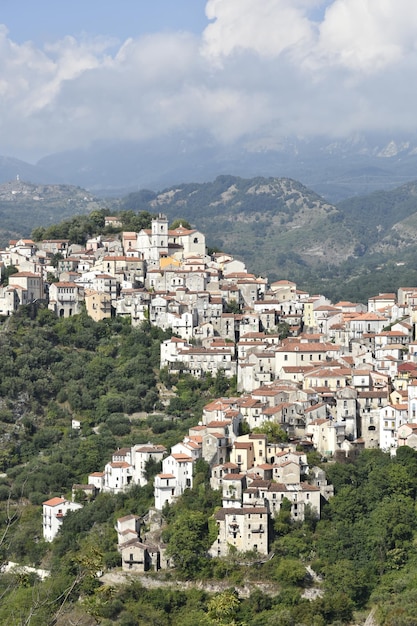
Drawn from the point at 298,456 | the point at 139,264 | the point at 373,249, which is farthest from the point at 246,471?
the point at 373,249

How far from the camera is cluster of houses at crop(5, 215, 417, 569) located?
1624 inches

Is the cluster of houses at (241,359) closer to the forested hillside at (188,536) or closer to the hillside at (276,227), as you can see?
the forested hillside at (188,536)

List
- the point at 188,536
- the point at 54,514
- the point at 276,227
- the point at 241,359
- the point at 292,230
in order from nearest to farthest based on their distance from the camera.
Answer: the point at 188,536
the point at 54,514
the point at 241,359
the point at 292,230
the point at 276,227

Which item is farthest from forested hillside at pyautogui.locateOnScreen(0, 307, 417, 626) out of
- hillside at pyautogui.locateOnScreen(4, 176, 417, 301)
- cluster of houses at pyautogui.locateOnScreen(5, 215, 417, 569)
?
hillside at pyautogui.locateOnScreen(4, 176, 417, 301)

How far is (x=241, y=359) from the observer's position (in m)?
53.5

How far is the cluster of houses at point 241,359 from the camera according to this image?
4125 centimetres

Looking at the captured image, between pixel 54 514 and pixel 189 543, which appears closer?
pixel 189 543

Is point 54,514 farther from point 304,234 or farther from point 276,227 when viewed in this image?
point 276,227

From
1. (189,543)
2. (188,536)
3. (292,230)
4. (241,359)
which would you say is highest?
(292,230)

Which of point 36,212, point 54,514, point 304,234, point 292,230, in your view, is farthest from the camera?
point 36,212

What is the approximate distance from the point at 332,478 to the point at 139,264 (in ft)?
85.7

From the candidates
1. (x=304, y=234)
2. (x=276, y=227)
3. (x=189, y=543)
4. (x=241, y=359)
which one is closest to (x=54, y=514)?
(x=189, y=543)

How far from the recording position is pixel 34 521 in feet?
147

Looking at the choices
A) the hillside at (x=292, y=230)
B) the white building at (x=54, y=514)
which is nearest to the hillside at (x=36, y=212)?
the hillside at (x=292, y=230)
